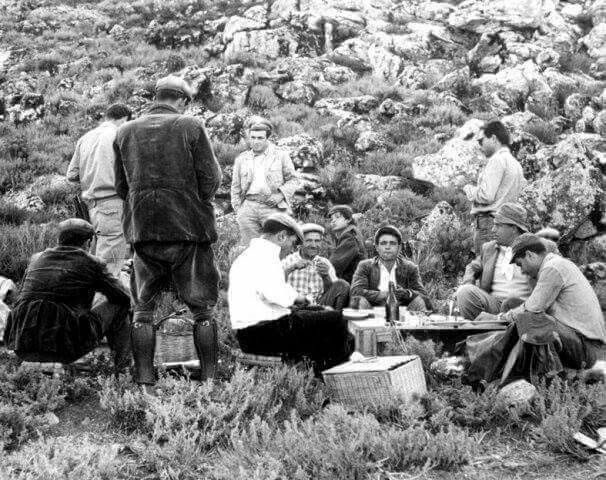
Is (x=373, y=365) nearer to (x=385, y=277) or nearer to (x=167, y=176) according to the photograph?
(x=167, y=176)

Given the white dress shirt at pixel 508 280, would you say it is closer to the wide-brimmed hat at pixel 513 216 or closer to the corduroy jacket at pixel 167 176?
the wide-brimmed hat at pixel 513 216

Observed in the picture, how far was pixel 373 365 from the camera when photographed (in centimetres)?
489

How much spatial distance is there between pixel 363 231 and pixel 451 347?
15.4ft

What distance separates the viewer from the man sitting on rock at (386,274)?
7.12m

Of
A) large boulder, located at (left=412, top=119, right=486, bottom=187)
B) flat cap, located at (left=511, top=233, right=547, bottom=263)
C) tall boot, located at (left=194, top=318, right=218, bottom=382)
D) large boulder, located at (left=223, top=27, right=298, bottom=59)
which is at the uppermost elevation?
large boulder, located at (left=223, top=27, right=298, bottom=59)

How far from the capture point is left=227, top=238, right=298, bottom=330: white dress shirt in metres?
5.29

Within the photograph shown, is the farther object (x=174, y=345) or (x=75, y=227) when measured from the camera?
(x=174, y=345)

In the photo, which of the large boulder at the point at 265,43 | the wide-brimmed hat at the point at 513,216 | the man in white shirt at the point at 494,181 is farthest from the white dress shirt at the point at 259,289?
the large boulder at the point at 265,43

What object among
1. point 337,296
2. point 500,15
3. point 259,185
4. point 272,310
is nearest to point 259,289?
point 272,310

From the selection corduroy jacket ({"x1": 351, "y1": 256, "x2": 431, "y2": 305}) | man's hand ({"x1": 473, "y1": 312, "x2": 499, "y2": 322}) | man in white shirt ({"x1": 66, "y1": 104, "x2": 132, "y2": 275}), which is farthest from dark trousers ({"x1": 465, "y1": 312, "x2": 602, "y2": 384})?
man in white shirt ({"x1": 66, "y1": 104, "x2": 132, "y2": 275})

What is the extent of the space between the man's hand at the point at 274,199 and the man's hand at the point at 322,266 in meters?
0.90

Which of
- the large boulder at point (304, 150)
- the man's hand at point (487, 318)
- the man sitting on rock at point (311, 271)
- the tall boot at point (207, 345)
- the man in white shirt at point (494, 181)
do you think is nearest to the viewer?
the tall boot at point (207, 345)

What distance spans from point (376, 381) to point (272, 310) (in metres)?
1.10

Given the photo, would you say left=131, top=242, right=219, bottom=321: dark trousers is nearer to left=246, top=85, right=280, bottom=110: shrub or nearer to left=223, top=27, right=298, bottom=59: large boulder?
left=246, top=85, right=280, bottom=110: shrub
